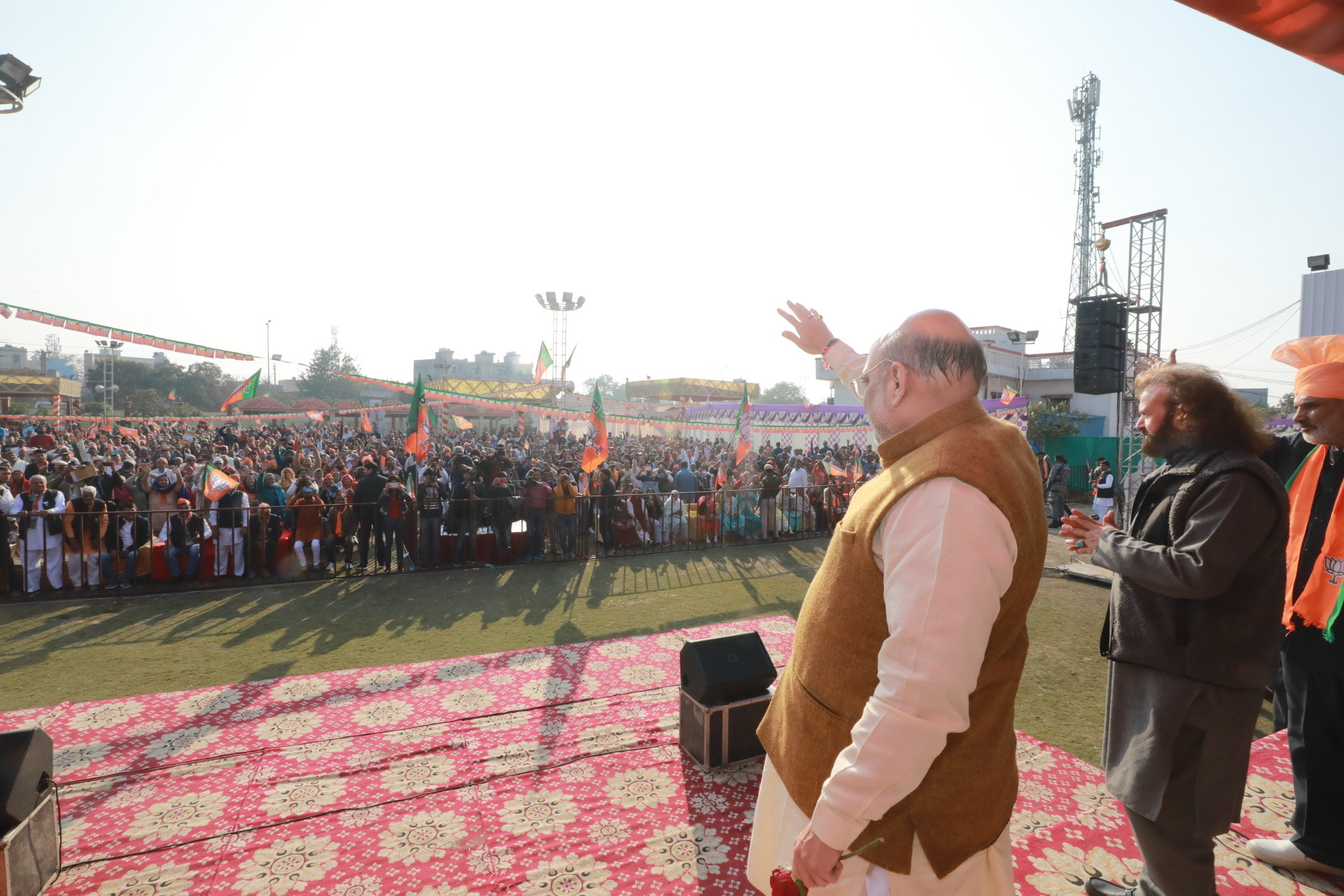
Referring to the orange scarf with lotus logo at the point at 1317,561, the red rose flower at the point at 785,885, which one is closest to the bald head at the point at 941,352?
the red rose flower at the point at 785,885

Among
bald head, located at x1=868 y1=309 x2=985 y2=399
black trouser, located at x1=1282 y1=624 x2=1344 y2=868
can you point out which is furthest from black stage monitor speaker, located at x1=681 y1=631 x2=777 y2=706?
bald head, located at x1=868 y1=309 x2=985 y2=399

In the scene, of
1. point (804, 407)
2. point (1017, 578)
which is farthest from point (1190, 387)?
point (804, 407)

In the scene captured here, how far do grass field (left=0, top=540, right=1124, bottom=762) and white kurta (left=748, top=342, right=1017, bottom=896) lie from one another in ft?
12.2

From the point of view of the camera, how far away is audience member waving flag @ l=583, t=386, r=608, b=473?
12.6 meters

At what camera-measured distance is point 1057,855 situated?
312 cm

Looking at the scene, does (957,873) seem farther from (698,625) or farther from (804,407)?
(804,407)

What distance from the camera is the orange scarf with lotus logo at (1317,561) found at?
9.22ft

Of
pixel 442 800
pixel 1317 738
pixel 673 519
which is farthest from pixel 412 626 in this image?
pixel 1317 738

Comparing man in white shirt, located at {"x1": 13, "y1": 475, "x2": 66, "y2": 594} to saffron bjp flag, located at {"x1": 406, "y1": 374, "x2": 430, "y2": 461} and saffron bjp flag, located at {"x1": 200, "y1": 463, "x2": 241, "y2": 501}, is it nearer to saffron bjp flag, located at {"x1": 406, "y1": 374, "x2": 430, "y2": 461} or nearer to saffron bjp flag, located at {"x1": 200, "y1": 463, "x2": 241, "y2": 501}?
saffron bjp flag, located at {"x1": 200, "y1": 463, "x2": 241, "y2": 501}

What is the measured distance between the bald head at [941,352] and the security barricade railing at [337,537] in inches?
360

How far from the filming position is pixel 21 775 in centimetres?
270

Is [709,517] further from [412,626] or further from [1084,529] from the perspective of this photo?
[1084,529]

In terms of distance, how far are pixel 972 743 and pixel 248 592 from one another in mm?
9194

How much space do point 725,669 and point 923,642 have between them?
2.95 meters
